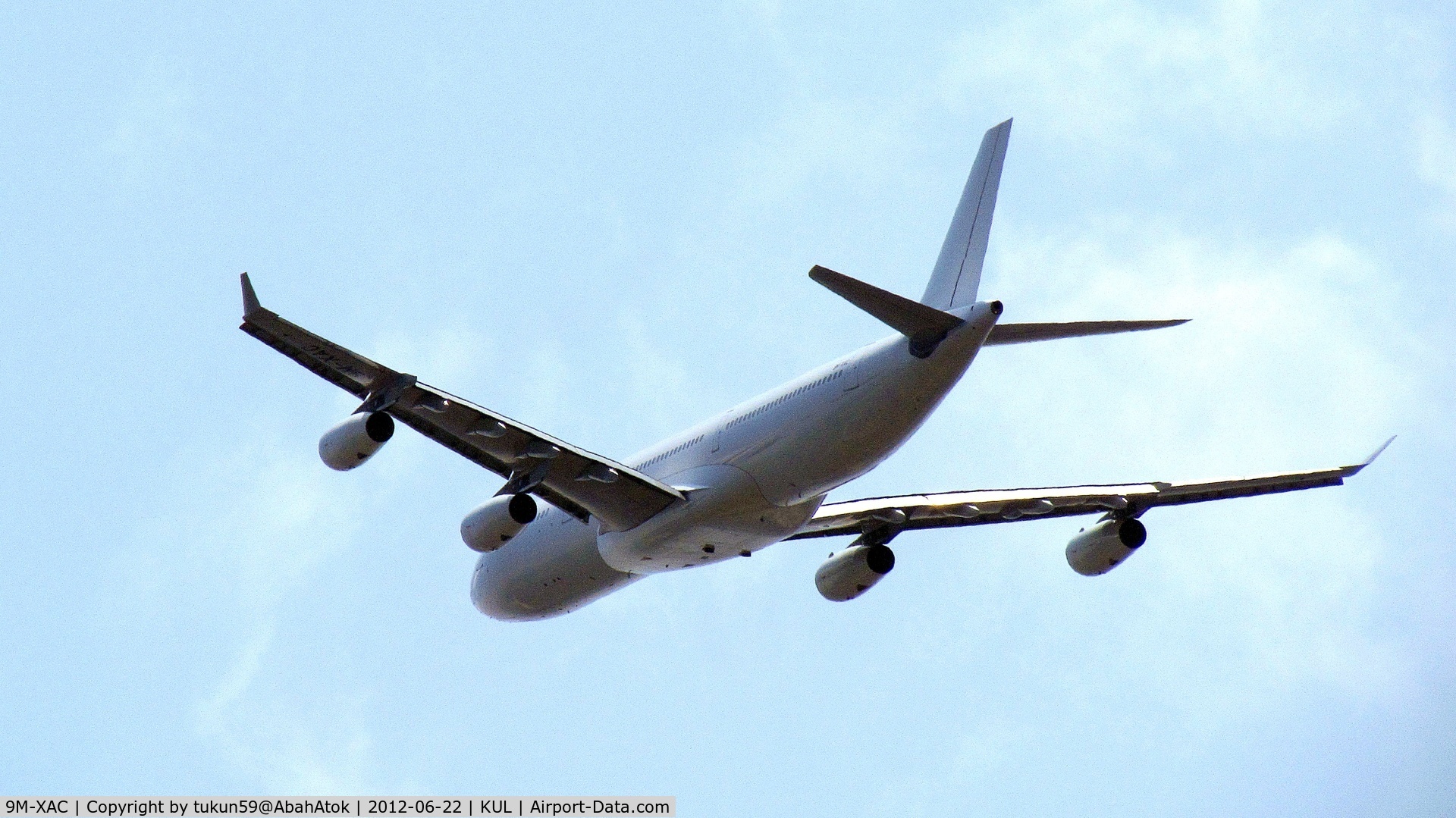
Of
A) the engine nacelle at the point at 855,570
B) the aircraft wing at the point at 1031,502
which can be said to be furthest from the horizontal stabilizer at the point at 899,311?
the engine nacelle at the point at 855,570

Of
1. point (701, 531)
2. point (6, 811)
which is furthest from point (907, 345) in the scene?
point (6, 811)

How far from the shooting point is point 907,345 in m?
28.0

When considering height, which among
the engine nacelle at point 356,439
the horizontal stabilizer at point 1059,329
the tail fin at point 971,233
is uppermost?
the tail fin at point 971,233

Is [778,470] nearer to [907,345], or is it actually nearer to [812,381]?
[812,381]

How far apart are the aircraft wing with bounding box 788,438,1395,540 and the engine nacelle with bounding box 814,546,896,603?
462mm

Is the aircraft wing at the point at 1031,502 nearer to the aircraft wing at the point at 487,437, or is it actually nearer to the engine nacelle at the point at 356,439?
the aircraft wing at the point at 487,437

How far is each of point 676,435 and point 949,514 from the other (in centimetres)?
629

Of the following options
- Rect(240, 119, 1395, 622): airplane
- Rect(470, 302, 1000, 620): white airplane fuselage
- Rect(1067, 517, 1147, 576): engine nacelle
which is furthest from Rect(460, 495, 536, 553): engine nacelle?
Rect(1067, 517, 1147, 576): engine nacelle

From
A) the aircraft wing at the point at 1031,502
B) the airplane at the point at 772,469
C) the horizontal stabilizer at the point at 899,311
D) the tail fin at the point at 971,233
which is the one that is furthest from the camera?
the aircraft wing at the point at 1031,502

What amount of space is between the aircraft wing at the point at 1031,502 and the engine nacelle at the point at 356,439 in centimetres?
911

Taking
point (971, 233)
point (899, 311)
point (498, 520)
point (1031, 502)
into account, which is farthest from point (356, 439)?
point (1031, 502)

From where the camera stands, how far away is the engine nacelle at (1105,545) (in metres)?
34.8

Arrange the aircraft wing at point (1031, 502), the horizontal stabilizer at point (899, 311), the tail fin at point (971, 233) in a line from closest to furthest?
the horizontal stabilizer at point (899, 311) < the tail fin at point (971, 233) < the aircraft wing at point (1031, 502)

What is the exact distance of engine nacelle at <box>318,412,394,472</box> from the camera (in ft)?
95.1
